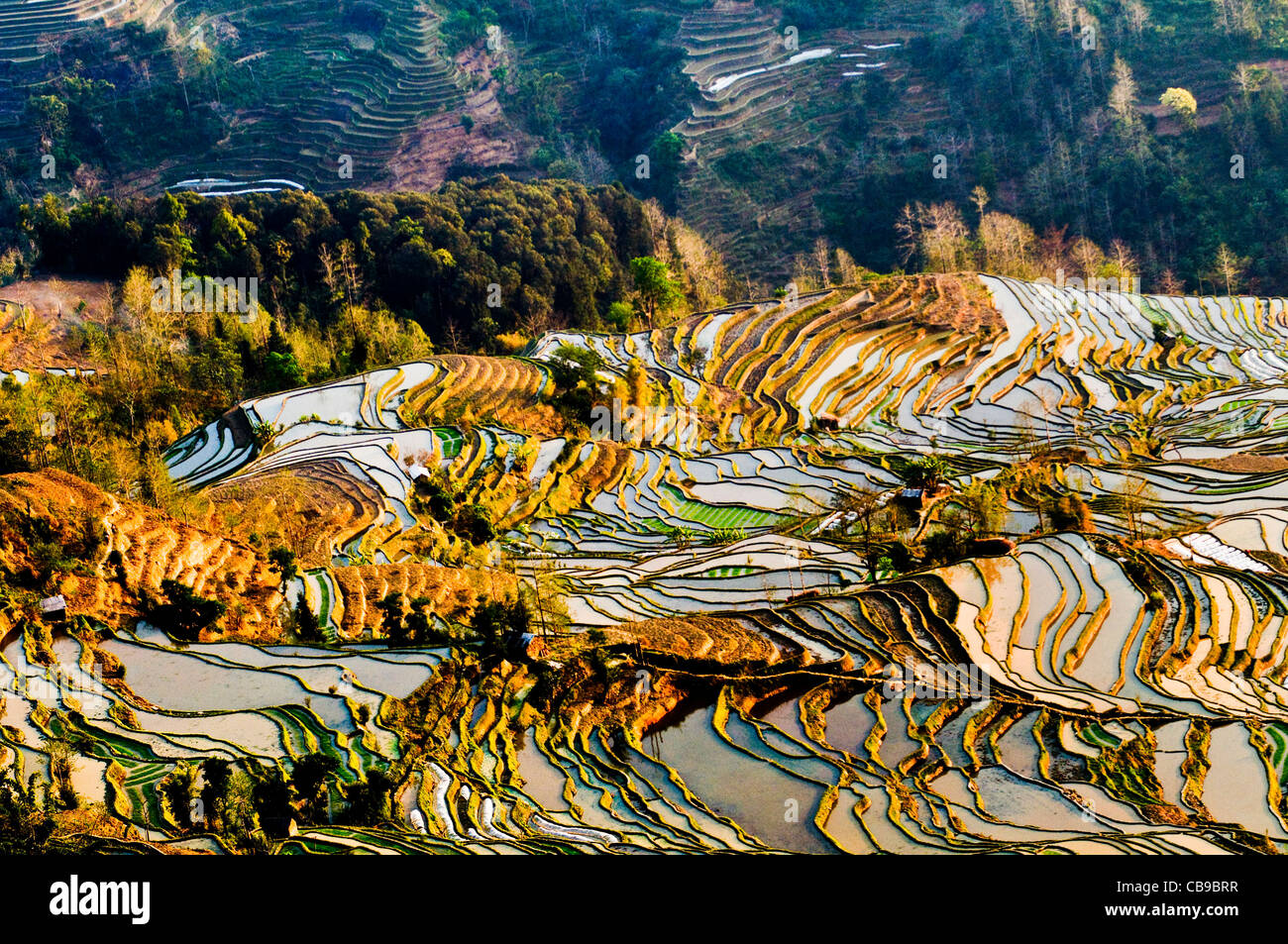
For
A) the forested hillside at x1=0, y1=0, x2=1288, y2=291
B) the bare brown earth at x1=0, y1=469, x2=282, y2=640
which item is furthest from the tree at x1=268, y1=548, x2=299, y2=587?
the forested hillside at x1=0, y1=0, x2=1288, y2=291

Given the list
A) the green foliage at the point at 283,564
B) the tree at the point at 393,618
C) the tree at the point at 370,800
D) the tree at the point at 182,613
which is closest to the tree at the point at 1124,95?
the tree at the point at 393,618

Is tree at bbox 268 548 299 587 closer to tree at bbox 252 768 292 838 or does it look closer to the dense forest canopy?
tree at bbox 252 768 292 838

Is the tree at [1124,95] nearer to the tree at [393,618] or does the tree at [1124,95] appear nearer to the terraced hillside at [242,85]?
the terraced hillside at [242,85]

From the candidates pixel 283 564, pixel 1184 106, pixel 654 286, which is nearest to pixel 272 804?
pixel 283 564

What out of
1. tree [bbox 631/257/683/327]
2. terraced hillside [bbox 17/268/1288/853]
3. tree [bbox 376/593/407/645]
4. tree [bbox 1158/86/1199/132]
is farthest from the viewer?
tree [bbox 1158/86/1199/132]

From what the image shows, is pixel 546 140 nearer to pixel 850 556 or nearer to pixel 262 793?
pixel 850 556

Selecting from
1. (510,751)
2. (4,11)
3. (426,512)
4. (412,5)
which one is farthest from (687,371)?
(4,11)
